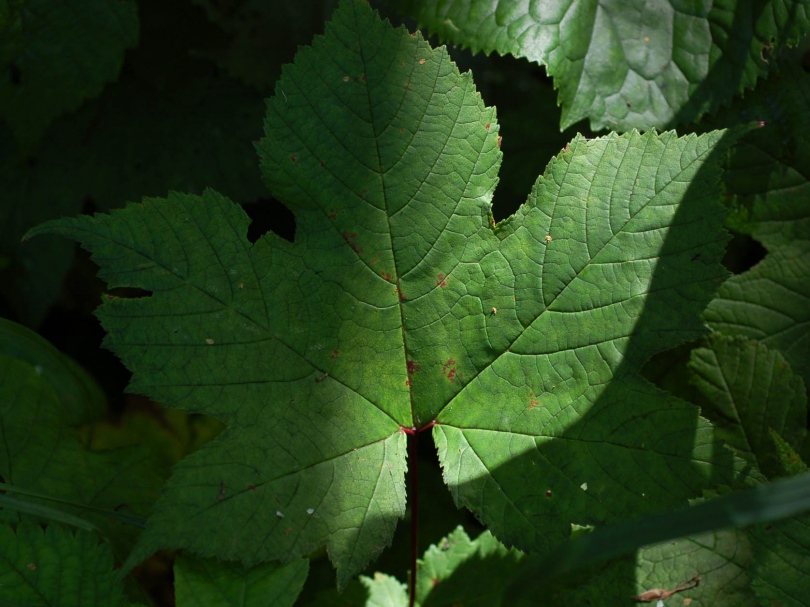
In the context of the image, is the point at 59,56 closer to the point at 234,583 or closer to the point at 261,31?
the point at 261,31

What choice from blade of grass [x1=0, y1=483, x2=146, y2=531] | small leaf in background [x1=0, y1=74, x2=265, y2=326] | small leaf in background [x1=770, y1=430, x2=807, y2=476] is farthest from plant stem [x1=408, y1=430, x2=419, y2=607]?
small leaf in background [x1=0, y1=74, x2=265, y2=326]

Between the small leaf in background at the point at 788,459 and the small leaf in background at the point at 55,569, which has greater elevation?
the small leaf in background at the point at 788,459

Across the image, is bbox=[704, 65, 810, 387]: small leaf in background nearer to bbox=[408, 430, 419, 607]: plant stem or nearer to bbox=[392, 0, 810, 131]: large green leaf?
bbox=[392, 0, 810, 131]: large green leaf

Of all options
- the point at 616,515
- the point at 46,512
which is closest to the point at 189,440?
the point at 46,512

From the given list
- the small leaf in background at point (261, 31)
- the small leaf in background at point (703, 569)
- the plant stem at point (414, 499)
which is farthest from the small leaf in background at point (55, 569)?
the small leaf in background at point (261, 31)

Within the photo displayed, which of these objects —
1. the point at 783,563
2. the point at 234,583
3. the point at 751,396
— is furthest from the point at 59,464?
the point at 751,396

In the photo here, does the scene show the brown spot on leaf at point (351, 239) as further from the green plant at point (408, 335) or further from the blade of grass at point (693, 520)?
the blade of grass at point (693, 520)
